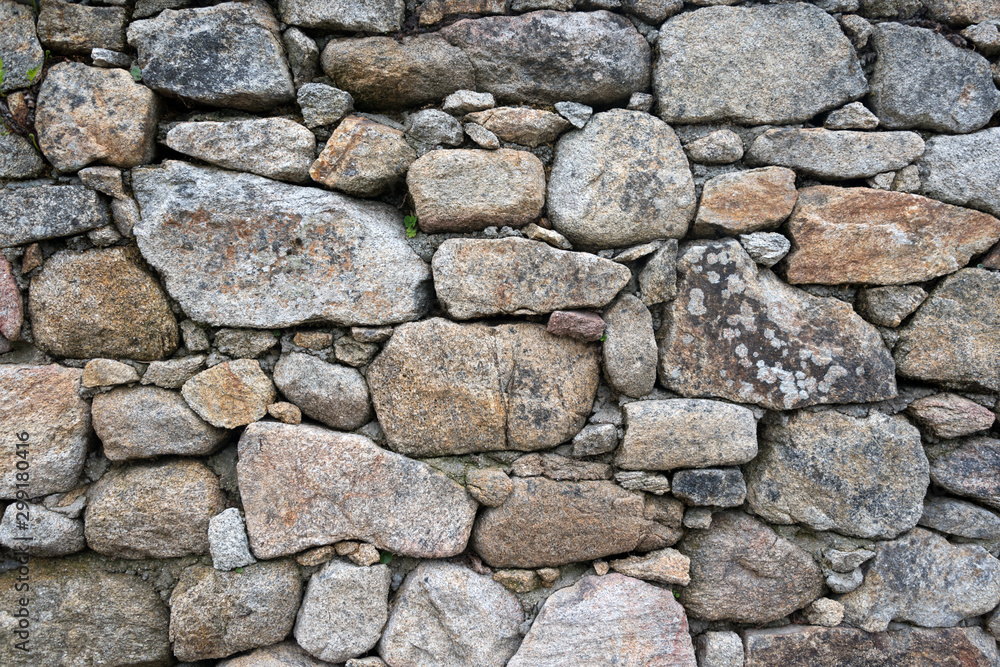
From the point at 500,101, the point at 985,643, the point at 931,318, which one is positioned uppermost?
the point at 500,101

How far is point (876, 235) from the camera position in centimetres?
223

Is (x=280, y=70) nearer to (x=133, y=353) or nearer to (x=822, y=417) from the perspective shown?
(x=133, y=353)

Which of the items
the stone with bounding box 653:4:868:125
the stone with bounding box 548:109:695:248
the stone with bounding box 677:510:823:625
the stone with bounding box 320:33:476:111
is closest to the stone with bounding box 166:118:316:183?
the stone with bounding box 320:33:476:111

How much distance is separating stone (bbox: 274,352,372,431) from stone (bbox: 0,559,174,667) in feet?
3.04

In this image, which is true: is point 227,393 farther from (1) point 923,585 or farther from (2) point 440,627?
(1) point 923,585

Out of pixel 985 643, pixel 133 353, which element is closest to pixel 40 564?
pixel 133 353

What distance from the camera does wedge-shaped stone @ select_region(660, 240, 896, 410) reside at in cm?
218

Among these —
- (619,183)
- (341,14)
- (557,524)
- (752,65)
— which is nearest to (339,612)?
(557,524)

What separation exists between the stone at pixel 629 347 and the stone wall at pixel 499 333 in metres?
0.01

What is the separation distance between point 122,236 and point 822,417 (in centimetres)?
291

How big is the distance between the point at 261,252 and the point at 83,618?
1.53 metres

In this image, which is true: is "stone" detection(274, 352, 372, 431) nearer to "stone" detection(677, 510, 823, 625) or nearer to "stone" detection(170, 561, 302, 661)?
"stone" detection(170, 561, 302, 661)

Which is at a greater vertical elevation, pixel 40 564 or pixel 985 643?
pixel 40 564

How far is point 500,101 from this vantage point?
2203 mm
